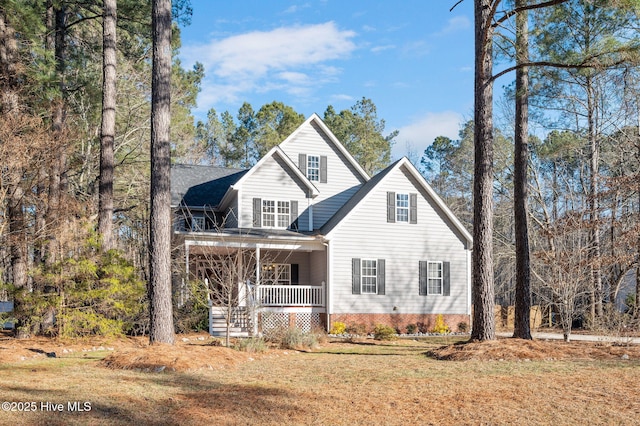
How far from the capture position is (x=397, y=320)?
22234 millimetres

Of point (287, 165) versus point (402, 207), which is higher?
point (287, 165)

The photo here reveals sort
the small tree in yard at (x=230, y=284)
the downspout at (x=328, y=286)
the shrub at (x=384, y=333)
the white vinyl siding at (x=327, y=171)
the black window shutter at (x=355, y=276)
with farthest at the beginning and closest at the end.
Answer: the white vinyl siding at (x=327, y=171) < the black window shutter at (x=355, y=276) < the downspout at (x=328, y=286) < the shrub at (x=384, y=333) < the small tree in yard at (x=230, y=284)

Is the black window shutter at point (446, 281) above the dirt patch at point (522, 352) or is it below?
above

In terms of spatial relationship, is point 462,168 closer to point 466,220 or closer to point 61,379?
point 466,220

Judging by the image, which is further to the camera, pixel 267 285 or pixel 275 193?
pixel 275 193

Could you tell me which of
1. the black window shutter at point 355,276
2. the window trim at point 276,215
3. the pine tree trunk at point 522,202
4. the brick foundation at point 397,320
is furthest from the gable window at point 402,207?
the pine tree trunk at point 522,202

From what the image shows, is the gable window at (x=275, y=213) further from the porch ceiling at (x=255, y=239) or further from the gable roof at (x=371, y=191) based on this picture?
the gable roof at (x=371, y=191)

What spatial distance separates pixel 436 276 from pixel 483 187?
10.3m

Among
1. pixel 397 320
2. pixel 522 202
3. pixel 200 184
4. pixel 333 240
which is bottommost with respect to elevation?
pixel 397 320

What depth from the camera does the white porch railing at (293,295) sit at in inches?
834

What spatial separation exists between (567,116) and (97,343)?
22050 mm

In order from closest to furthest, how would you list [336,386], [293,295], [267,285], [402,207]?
1. [336,386]
2. [267,285]
3. [293,295]
4. [402,207]

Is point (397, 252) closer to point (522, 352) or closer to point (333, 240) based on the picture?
point (333, 240)

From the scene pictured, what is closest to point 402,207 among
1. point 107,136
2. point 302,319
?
point 302,319
